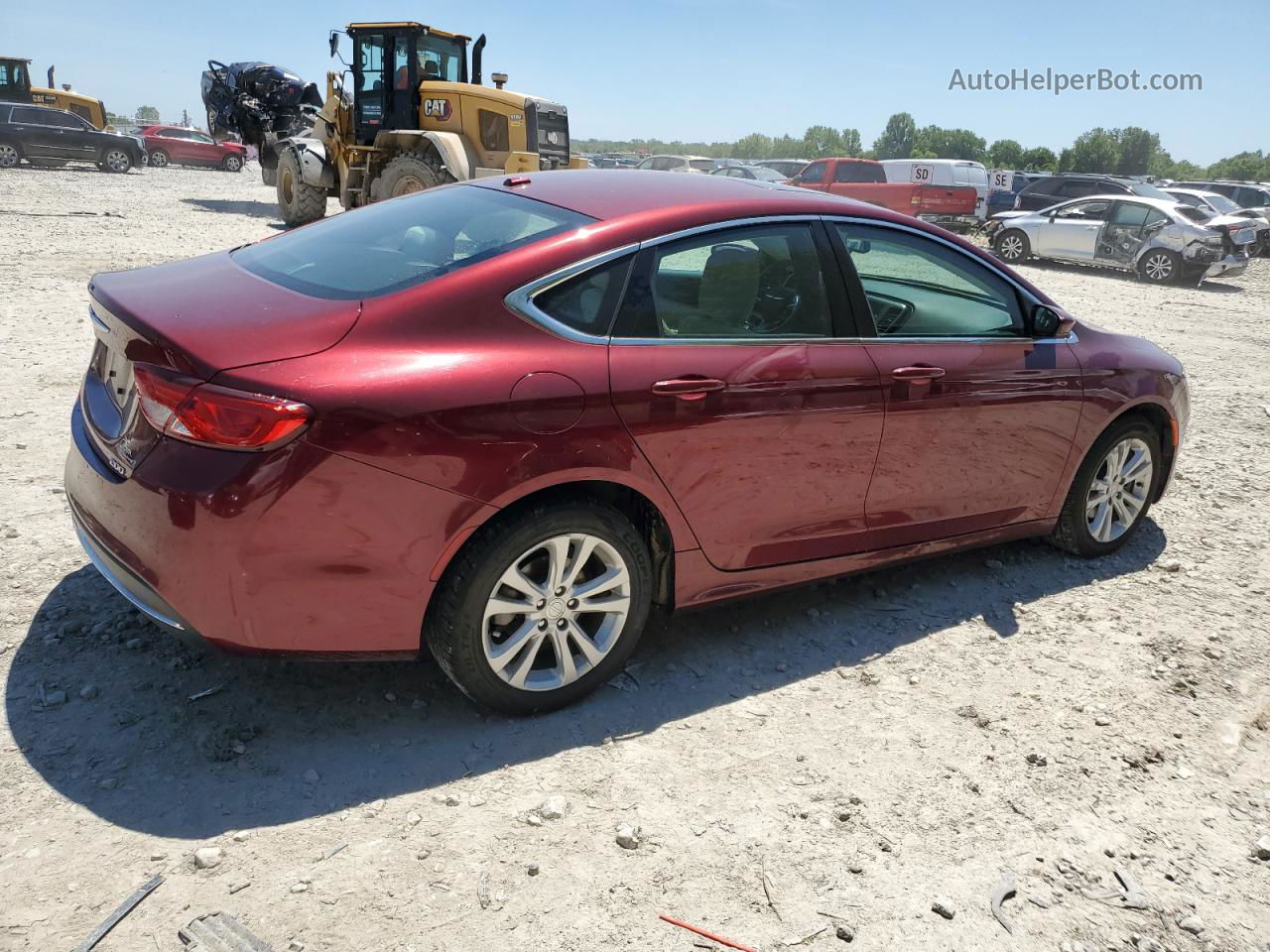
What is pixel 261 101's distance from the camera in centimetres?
2033

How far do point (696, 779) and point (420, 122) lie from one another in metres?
14.2

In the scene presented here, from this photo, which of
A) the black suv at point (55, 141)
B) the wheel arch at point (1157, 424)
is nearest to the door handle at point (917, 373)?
the wheel arch at point (1157, 424)

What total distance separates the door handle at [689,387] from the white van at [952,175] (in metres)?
22.3

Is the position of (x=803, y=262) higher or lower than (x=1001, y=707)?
higher

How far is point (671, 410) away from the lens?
10.3ft

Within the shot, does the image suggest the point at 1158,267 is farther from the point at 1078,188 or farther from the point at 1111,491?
the point at 1111,491

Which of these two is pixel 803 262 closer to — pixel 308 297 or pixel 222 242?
pixel 308 297

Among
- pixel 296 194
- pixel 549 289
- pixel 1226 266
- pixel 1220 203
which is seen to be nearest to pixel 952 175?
pixel 1220 203

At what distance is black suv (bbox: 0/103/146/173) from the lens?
26.5 meters

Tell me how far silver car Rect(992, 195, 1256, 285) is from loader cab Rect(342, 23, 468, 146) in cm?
1162

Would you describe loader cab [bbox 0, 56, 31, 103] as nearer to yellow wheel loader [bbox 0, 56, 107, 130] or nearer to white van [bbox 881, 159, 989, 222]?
yellow wheel loader [bbox 0, 56, 107, 130]

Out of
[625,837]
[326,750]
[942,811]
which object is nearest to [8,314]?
[326,750]

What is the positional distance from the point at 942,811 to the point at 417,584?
1682 millimetres

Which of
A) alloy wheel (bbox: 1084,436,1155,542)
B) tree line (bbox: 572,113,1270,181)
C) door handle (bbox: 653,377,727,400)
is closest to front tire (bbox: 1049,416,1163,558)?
alloy wheel (bbox: 1084,436,1155,542)
